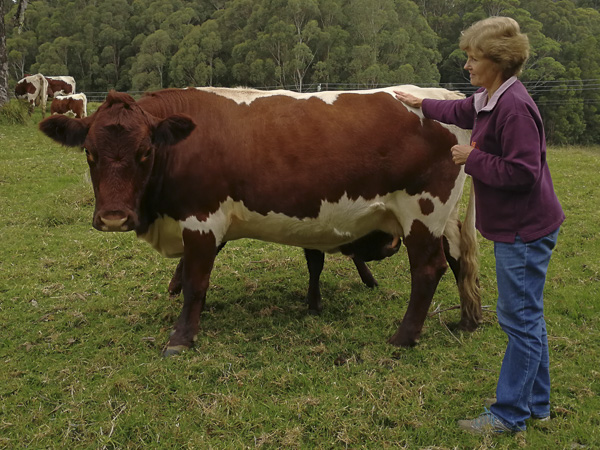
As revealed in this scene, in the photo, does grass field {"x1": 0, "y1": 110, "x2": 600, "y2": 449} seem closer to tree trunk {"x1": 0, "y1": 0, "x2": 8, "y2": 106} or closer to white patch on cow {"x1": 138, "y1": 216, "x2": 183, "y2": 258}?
white patch on cow {"x1": 138, "y1": 216, "x2": 183, "y2": 258}

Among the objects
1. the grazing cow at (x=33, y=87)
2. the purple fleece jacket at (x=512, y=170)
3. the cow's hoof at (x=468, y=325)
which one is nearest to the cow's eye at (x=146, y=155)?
the purple fleece jacket at (x=512, y=170)

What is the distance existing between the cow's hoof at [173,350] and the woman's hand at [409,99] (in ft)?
9.49

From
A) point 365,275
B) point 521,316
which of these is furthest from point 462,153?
point 365,275

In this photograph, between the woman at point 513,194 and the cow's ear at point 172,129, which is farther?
the cow's ear at point 172,129

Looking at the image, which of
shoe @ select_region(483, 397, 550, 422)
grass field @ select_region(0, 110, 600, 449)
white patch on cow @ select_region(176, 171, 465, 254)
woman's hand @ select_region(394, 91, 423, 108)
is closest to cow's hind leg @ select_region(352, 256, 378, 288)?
grass field @ select_region(0, 110, 600, 449)

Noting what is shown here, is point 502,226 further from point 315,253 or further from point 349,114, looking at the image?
point 315,253

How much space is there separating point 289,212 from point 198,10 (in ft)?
237

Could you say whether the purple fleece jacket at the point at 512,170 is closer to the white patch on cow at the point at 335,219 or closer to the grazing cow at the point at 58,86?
the white patch on cow at the point at 335,219

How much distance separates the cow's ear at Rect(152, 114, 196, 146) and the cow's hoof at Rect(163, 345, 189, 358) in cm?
175

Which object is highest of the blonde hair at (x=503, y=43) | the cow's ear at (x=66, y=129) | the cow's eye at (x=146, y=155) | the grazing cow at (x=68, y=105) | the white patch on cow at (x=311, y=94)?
the blonde hair at (x=503, y=43)

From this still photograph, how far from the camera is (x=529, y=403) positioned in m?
3.60

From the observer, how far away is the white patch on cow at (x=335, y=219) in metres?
4.66

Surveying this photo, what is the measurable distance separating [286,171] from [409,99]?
1236 millimetres

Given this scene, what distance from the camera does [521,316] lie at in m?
3.23
